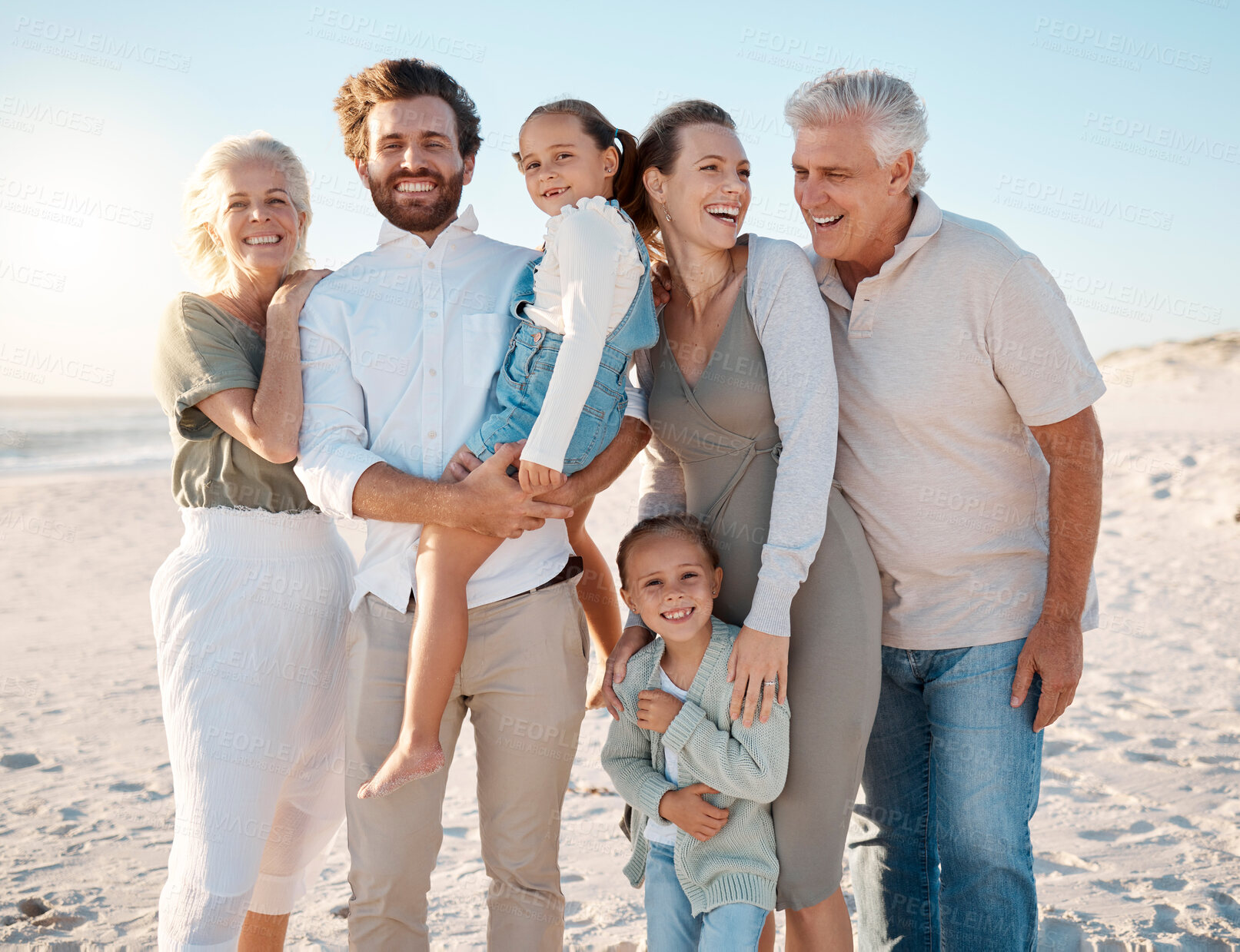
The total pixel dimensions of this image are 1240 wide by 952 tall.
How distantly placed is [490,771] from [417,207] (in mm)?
1593

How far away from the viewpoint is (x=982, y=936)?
2.23 m

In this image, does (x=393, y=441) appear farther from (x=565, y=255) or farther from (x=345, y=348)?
(x=565, y=255)

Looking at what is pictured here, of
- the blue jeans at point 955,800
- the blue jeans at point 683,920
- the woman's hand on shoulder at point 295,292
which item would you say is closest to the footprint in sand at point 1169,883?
the blue jeans at point 955,800

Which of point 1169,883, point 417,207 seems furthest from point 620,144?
point 1169,883

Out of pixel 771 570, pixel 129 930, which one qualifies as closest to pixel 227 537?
pixel 771 570

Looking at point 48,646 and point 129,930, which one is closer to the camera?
point 129,930

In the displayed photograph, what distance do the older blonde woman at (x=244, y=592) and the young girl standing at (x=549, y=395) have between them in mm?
416

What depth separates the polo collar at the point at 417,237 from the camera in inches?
103

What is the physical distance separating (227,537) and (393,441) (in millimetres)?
533

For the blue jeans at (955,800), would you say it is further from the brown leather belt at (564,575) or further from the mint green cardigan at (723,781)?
the brown leather belt at (564,575)

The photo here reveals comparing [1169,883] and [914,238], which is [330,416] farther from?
[1169,883]

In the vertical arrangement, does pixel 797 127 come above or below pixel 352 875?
above

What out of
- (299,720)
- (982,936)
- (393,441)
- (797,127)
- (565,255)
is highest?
(797,127)

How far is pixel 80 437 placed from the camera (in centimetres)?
2342
